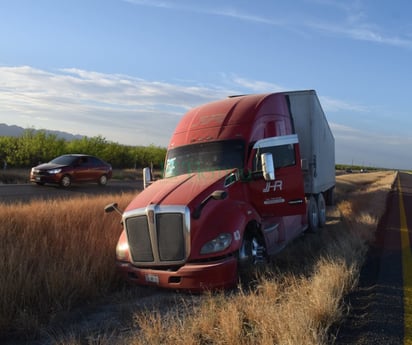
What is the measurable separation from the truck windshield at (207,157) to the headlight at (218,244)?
172 centimetres

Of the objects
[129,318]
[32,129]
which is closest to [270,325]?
[129,318]

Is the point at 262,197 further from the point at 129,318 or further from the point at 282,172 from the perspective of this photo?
the point at 129,318

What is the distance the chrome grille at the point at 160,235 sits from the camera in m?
6.07

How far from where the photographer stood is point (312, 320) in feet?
14.2

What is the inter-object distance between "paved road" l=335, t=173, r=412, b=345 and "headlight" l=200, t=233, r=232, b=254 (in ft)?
5.77

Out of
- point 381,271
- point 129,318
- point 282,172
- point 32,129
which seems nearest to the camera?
point 129,318

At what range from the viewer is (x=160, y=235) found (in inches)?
244

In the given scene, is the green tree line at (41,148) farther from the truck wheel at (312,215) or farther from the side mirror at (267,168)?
the side mirror at (267,168)

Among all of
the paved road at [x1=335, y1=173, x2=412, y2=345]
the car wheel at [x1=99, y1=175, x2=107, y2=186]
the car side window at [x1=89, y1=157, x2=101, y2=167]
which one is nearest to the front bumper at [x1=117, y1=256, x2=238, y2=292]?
the paved road at [x1=335, y1=173, x2=412, y2=345]

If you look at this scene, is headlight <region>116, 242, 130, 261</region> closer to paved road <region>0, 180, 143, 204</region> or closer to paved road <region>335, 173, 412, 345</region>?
paved road <region>335, 173, 412, 345</region>

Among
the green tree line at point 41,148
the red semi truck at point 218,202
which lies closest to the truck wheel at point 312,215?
the red semi truck at point 218,202

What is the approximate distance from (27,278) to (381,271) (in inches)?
212

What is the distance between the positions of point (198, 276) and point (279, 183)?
265 cm

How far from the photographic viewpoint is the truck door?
7.51 meters
